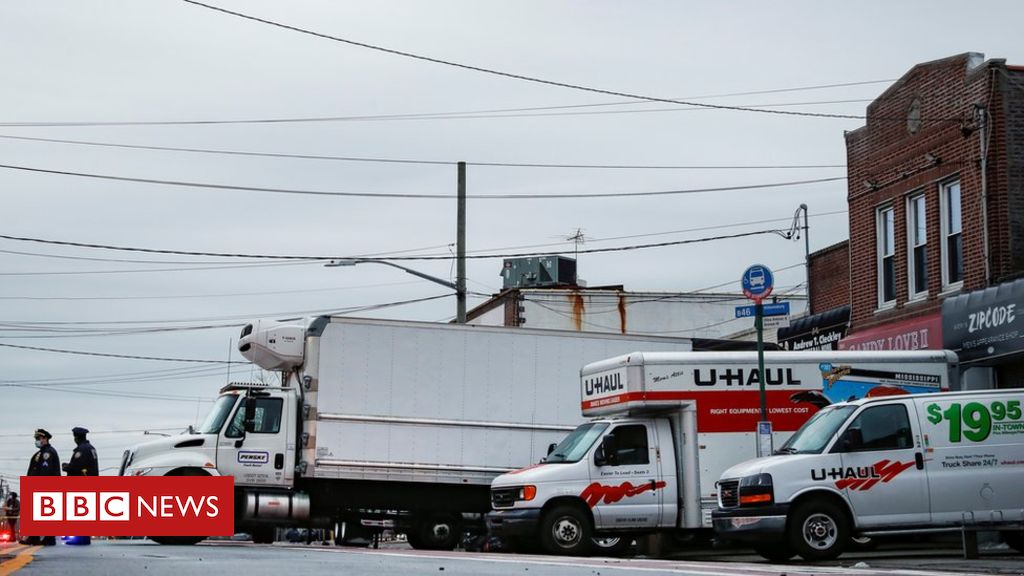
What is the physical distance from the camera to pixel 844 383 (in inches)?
784

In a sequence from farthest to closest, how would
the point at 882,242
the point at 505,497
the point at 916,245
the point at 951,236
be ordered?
the point at 882,242, the point at 916,245, the point at 951,236, the point at 505,497

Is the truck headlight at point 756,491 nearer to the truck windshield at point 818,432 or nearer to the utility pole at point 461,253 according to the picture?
the truck windshield at point 818,432

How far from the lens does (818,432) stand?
17125 millimetres

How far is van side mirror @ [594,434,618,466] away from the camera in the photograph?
1992 cm

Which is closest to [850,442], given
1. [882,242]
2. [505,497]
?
[505,497]

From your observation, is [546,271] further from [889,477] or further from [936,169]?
[889,477]

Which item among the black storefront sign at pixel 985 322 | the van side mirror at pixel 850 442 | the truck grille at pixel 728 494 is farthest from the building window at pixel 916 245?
the truck grille at pixel 728 494

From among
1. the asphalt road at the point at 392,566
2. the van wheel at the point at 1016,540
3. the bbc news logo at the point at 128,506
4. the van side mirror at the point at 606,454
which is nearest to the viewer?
the asphalt road at the point at 392,566

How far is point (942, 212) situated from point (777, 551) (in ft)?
30.5

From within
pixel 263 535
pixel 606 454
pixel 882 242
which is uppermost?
pixel 882 242

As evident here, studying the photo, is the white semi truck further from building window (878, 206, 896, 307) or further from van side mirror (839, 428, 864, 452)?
van side mirror (839, 428, 864, 452)

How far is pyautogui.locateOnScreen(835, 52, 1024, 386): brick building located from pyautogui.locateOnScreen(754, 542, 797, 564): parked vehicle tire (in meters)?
5.80

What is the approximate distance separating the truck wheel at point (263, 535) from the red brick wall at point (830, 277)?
13483 millimetres

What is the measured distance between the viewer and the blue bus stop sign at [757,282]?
65.1 ft
